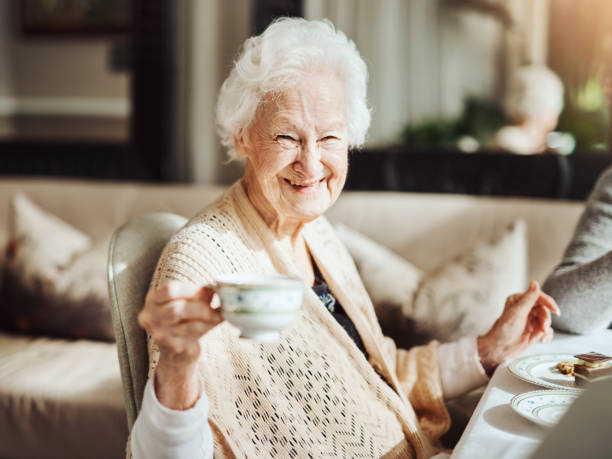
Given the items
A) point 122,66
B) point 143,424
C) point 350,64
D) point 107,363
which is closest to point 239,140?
point 350,64

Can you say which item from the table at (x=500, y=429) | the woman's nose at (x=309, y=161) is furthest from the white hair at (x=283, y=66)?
the table at (x=500, y=429)

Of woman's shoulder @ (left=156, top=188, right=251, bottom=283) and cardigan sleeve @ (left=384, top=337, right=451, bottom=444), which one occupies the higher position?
woman's shoulder @ (left=156, top=188, right=251, bottom=283)

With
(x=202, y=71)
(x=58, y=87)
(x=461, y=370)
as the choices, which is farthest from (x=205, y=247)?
(x=58, y=87)

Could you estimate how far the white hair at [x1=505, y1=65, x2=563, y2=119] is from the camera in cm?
261

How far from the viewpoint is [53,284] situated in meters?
2.56

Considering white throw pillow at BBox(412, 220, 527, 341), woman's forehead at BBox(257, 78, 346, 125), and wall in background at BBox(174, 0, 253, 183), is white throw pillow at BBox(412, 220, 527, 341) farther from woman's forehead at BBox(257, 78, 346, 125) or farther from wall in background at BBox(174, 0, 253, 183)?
wall in background at BBox(174, 0, 253, 183)

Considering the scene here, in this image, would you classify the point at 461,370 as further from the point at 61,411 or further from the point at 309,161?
the point at 61,411

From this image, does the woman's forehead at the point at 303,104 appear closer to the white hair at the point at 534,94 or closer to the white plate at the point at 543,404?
the white plate at the point at 543,404

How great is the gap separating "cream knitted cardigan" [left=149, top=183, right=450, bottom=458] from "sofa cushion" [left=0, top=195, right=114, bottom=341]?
135 cm

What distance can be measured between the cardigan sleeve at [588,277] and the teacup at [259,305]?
903 millimetres

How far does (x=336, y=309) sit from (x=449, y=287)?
0.75 m

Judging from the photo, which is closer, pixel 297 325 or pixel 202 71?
pixel 297 325

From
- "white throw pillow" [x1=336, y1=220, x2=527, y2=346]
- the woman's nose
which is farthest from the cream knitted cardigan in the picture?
"white throw pillow" [x1=336, y1=220, x2=527, y2=346]

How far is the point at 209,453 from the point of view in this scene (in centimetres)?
111
